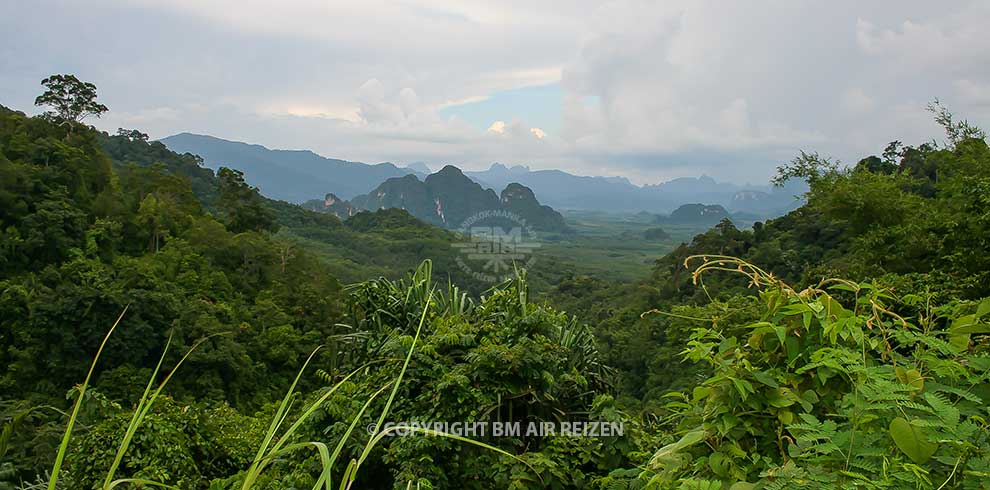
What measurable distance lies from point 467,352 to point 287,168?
168m

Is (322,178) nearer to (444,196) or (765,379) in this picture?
(444,196)

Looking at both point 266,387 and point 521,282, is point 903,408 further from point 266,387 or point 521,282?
point 266,387

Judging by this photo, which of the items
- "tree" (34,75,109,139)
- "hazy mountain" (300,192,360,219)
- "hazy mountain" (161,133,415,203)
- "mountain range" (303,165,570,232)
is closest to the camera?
"tree" (34,75,109,139)

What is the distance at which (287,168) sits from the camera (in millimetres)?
160375

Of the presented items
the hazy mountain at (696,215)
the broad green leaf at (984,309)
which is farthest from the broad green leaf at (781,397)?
the hazy mountain at (696,215)

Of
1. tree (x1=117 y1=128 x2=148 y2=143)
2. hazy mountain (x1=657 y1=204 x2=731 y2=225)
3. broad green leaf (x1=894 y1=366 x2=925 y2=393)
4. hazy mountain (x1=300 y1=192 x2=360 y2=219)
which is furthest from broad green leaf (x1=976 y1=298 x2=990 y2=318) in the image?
hazy mountain (x1=657 y1=204 x2=731 y2=225)

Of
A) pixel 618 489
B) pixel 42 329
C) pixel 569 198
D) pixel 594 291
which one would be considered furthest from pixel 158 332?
pixel 569 198

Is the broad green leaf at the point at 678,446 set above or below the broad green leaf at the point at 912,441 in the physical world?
below

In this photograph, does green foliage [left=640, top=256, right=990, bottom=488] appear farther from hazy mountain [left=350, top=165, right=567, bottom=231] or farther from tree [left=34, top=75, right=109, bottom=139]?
hazy mountain [left=350, top=165, right=567, bottom=231]

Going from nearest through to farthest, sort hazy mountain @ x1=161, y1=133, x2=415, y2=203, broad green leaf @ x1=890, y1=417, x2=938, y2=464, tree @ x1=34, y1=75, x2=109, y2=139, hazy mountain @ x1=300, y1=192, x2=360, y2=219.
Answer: broad green leaf @ x1=890, y1=417, x2=938, y2=464 → tree @ x1=34, y1=75, x2=109, y2=139 → hazy mountain @ x1=300, y1=192, x2=360, y2=219 → hazy mountain @ x1=161, y1=133, x2=415, y2=203

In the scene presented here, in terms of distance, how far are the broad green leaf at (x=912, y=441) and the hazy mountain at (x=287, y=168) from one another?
13410 centimetres

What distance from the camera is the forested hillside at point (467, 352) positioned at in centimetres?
101

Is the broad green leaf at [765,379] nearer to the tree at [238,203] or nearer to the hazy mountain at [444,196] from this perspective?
the tree at [238,203]

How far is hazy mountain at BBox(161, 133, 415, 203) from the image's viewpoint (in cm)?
14350
